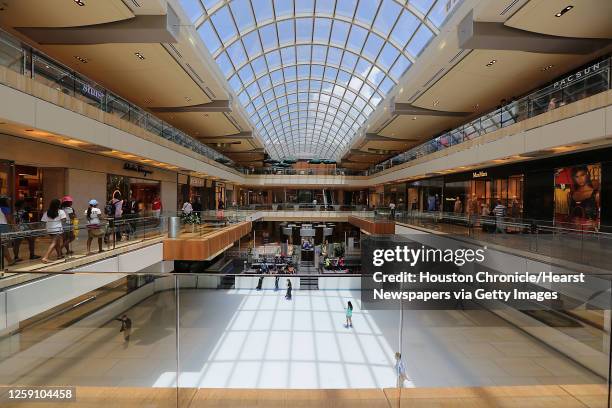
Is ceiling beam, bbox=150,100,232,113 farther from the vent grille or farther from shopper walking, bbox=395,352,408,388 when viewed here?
shopper walking, bbox=395,352,408,388

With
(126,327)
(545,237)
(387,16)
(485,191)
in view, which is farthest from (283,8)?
(126,327)

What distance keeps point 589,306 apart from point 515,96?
759 inches

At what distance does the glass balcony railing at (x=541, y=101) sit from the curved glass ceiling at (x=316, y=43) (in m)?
4.79

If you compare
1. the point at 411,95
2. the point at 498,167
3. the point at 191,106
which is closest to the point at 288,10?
the point at 191,106

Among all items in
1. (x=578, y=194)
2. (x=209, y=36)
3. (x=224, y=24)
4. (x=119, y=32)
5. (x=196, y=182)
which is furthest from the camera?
(x=196, y=182)

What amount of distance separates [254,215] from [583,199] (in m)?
25.6

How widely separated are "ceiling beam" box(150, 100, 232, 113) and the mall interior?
192 millimetres

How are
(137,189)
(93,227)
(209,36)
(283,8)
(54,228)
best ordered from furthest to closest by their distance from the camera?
(283,8) → (209,36) → (137,189) → (93,227) → (54,228)

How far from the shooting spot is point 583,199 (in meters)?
14.0

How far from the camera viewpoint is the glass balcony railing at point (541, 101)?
10.0 meters

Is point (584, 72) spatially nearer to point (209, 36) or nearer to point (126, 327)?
point (126, 327)

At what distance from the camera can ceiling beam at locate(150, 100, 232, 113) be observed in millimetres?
22766

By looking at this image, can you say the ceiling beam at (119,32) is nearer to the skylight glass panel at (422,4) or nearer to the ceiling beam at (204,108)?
the ceiling beam at (204,108)

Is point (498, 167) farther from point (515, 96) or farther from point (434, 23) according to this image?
point (434, 23)
